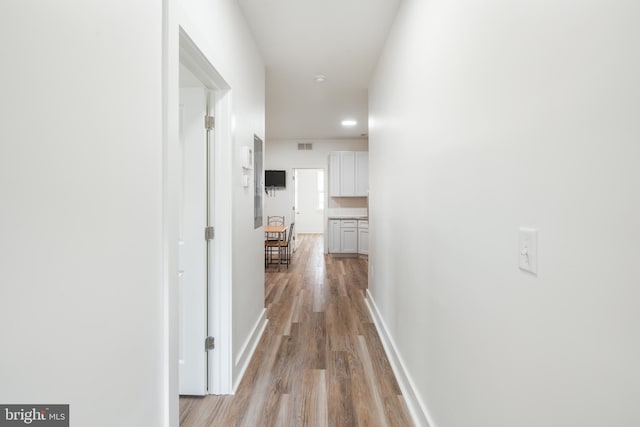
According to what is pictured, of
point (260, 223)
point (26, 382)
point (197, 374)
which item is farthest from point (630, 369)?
point (260, 223)

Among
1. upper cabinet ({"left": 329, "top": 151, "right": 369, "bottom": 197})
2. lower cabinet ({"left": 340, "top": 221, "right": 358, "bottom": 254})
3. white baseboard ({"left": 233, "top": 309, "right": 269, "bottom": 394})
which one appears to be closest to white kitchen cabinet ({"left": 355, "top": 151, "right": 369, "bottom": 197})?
upper cabinet ({"left": 329, "top": 151, "right": 369, "bottom": 197})

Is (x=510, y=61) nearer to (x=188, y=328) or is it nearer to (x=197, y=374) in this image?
(x=188, y=328)

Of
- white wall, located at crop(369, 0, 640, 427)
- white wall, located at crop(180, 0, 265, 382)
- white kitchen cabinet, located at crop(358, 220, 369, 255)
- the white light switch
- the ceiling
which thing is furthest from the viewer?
white kitchen cabinet, located at crop(358, 220, 369, 255)

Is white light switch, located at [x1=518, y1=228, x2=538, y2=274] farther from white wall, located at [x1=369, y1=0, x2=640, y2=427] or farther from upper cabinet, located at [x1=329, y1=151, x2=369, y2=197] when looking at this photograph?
upper cabinet, located at [x1=329, y1=151, x2=369, y2=197]

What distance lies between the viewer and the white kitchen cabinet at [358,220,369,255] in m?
7.35

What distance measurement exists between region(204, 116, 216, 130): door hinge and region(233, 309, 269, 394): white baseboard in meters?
1.62

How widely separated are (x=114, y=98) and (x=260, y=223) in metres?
2.17

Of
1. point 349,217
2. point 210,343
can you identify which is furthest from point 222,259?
point 349,217

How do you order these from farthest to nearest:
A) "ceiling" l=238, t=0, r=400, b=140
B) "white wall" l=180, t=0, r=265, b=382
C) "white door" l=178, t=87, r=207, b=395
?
"ceiling" l=238, t=0, r=400, b=140, "white door" l=178, t=87, r=207, b=395, "white wall" l=180, t=0, r=265, b=382

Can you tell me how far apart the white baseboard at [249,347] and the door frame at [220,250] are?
0.16m

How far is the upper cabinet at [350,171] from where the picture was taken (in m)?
7.38

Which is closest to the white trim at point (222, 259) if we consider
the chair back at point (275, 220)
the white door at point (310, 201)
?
the chair back at point (275, 220)

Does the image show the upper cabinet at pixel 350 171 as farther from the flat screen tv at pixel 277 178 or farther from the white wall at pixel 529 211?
the white wall at pixel 529 211

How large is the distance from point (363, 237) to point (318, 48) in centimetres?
499
